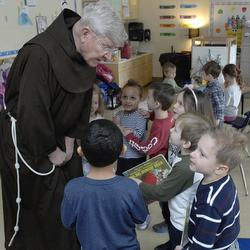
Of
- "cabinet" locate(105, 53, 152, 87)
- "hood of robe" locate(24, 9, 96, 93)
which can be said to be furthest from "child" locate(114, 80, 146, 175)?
"cabinet" locate(105, 53, 152, 87)

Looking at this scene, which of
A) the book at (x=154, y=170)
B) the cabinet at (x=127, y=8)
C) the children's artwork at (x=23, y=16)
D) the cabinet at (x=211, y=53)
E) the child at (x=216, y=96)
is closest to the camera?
the book at (x=154, y=170)

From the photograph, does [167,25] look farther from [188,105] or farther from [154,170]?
[154,170]

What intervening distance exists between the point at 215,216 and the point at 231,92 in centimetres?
252

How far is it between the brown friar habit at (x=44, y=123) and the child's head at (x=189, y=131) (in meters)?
0.43

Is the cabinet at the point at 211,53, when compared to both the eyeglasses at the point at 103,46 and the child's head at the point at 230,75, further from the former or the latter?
the eyeglasses at the point at 103,46

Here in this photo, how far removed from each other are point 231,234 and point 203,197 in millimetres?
183

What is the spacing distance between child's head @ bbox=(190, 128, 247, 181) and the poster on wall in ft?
18.6

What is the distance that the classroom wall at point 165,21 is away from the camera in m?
7.08

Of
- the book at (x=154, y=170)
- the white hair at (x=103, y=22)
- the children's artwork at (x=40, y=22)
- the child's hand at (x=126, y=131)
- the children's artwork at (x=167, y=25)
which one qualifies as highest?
the children's artwork at (x=167, y=25)

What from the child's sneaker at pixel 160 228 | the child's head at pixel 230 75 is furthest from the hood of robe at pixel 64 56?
the child's head at pixel 230 75

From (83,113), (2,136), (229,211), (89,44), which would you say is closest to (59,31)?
(89,44)

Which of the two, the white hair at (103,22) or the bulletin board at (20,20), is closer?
the white hair at (103,22)

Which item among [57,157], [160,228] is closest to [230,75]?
[160,228]

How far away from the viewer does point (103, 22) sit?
4.67 feet
